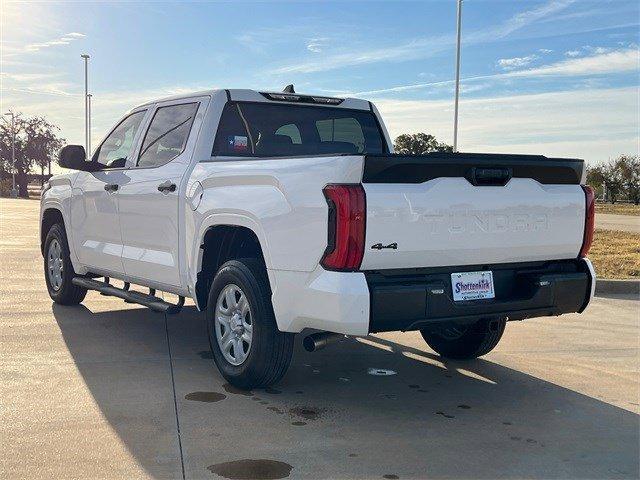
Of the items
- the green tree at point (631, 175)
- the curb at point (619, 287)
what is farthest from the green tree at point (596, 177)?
the curb at point (619, 287)

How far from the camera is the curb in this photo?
32.0ft

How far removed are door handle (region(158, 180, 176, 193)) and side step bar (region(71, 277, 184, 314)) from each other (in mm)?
871

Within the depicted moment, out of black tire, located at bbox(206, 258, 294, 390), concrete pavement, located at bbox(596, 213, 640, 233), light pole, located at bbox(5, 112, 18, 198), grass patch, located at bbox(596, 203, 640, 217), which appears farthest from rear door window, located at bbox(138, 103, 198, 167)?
light pole, located at bbox(5, 112, 18, 198)

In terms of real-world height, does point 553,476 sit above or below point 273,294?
below

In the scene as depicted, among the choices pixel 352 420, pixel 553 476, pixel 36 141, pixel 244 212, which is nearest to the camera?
pixel 553 476

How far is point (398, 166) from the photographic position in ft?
13.7

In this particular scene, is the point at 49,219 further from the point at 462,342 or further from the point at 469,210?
the point at 469,210

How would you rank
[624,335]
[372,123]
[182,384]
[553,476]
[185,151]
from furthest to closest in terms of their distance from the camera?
[624,335]
[372,123]
[185,151]
[182,384]
[553,476]

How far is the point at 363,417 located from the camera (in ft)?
15.0

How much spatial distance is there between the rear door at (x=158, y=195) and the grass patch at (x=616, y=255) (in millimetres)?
6830

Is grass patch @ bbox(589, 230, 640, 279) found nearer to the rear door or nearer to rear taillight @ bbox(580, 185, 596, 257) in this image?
rear taillight @ bbox(580, 185, 596, 257)


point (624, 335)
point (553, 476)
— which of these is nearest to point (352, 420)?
point (553, 476)

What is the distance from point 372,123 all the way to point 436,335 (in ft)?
6.59

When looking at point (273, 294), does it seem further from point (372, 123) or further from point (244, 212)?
point (372, 123)
